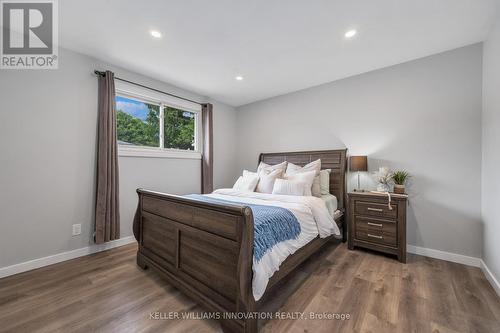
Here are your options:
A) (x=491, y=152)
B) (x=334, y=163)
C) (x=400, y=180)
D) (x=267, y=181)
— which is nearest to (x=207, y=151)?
(x=267, y=181)

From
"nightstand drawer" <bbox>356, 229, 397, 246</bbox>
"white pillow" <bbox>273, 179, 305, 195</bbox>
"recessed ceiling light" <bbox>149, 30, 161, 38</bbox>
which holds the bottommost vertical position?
"nightstand drawer" <bbox>356, 229, 397, 246</bbox>

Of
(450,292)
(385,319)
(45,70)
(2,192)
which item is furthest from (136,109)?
(450,292)

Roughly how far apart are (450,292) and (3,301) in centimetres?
388

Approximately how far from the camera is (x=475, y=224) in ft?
7.62

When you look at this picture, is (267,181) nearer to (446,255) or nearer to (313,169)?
(313,169)

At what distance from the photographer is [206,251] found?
5.20 ft

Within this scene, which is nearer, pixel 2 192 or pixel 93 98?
pixel 2 192

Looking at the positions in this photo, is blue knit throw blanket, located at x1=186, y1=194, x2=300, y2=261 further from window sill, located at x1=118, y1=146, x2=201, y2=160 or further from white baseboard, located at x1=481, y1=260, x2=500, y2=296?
window sill, located at x1=118, y1=146, x2=201, y2=160

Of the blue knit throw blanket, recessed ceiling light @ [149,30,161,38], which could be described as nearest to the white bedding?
→ the blue knit throw blanket

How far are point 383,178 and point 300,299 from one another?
1940 mm

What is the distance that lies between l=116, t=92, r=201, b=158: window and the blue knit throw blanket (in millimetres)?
2271

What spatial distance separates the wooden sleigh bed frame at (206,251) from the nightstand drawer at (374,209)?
2.41 ft

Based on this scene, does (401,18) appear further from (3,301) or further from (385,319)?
(3,301)

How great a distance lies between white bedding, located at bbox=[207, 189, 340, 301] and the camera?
137 cm
